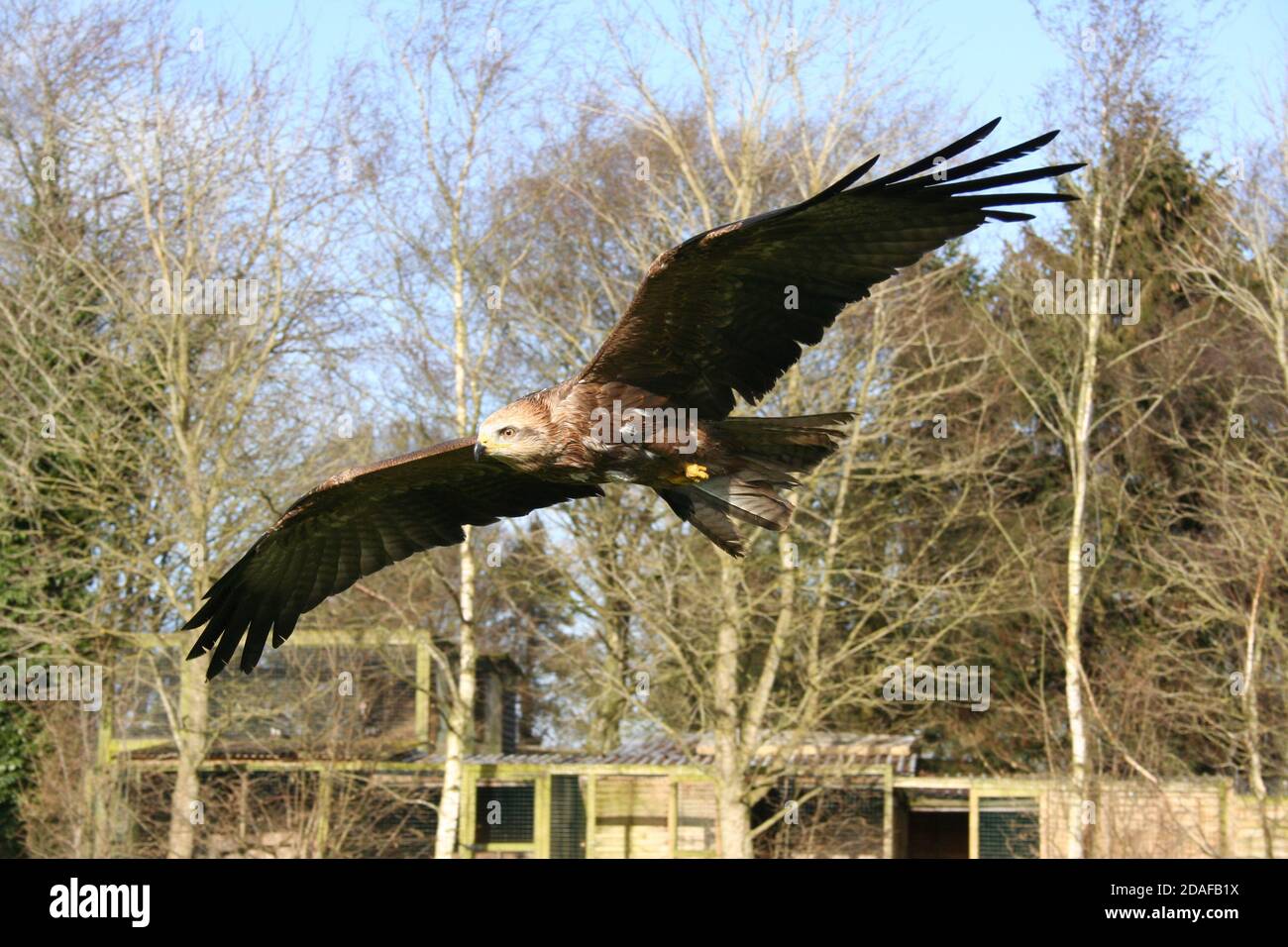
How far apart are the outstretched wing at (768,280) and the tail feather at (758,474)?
0.22 meters

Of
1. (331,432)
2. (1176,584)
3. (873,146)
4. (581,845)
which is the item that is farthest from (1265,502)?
(331,432)

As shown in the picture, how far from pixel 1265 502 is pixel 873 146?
6.58m

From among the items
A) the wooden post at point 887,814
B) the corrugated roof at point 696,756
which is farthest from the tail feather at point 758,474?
the wooden post at point 887,814

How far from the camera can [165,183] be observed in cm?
1927

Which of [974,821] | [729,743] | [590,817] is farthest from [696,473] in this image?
[974,821]

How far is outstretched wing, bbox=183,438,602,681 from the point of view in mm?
8281

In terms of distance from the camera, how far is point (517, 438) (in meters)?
6.89

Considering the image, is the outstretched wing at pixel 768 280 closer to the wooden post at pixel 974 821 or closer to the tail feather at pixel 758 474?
the tail feather at pixel 758 474

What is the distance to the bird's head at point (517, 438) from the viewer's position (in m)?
6.89

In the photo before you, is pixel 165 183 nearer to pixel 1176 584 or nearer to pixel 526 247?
pixel 526 247
